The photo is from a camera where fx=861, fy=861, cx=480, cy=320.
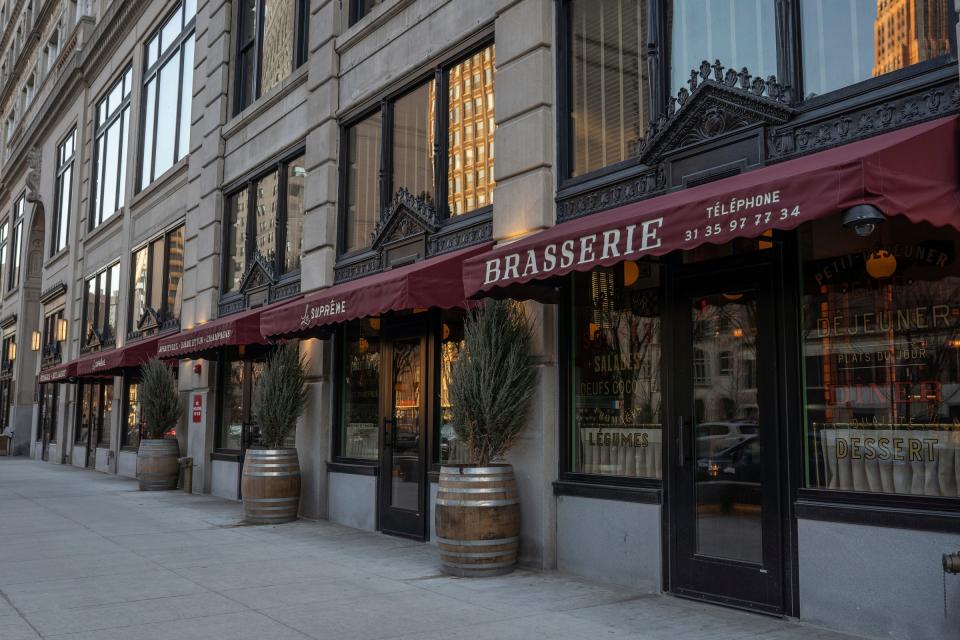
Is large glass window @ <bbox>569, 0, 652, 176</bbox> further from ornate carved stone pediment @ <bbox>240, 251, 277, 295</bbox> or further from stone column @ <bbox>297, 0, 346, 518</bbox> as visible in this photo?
ornate carved stone pediment @ <bbox>240, 251, 277, 295</bbox>

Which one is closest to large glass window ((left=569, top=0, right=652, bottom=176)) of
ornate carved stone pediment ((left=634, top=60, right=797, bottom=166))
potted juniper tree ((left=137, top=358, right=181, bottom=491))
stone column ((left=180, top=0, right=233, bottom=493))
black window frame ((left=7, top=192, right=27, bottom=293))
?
ornate carved stone pediment ((left=634, top=60, right=797, bottom=166))

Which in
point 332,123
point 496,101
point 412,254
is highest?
point 332,123

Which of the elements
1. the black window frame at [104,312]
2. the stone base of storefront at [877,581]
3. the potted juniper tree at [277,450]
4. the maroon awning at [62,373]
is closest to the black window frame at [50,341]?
the black window frame at [104,312]

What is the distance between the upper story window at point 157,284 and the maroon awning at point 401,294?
9691 mm

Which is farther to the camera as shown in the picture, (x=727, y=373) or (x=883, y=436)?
(x=727, y=373)

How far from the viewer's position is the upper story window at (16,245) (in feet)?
128

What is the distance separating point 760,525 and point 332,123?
9.09 m

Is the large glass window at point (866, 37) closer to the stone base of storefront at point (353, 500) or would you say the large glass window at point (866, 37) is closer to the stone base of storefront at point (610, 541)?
the stone base of storefront at point (610, 541)

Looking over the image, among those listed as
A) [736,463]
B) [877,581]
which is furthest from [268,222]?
[877,581]

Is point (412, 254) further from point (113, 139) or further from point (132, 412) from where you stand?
point (113, 139)

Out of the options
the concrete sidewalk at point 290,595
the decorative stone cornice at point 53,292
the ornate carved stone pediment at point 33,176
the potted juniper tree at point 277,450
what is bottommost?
the concrete sidewalk at point 290,595

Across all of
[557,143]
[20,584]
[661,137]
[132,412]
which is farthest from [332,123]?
[132,412]

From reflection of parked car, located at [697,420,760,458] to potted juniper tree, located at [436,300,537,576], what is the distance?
76.1 inches

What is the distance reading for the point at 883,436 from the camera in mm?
6078
